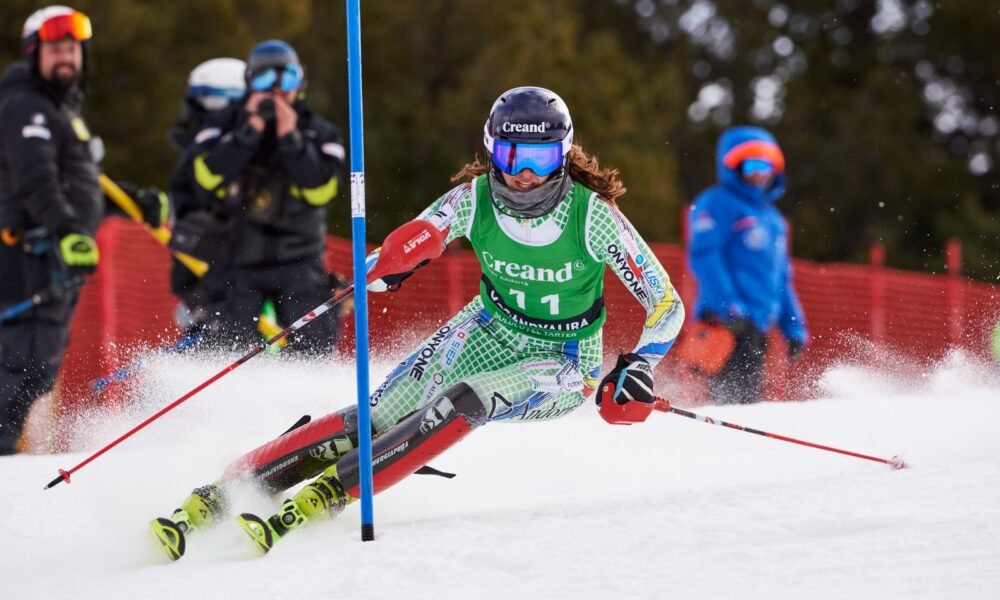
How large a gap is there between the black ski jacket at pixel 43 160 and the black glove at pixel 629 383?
3.67m

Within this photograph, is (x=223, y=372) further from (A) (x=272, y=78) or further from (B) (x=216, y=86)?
(B) (x=216, y=86)

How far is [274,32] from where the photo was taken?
20.3 metres

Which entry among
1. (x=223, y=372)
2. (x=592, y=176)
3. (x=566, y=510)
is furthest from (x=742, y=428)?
(x=223, y=372)

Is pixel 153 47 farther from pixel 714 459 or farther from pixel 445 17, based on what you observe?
pixel 714 459

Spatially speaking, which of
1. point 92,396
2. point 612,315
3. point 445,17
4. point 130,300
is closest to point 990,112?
point 445,17

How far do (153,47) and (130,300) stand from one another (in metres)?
9.79

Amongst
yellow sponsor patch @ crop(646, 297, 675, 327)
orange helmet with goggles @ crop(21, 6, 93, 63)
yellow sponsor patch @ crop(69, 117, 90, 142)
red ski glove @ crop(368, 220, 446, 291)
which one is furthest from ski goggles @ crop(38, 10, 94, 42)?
yellow sponsor patch @ crop(646, 297, 675, 327)

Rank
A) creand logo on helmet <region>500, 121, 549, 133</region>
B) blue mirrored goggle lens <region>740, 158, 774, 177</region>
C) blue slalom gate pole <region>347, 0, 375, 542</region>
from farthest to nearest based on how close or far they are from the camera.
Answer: blue mirrored goggle lens <region>740, 158, 774, 177</region> < creand logo on helmet <region>500, 121, 549, 133</region> < blue slalom gate pole <region>347, 0, 375, 542</region>

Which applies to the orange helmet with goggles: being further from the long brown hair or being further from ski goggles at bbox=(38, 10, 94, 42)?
the long brown hair

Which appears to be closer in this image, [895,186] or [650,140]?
[650,140]

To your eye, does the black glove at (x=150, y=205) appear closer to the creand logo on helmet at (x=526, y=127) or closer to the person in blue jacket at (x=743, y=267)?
the person in blue jacket at (x=743, y=267)

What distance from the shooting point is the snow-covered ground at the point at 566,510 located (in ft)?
11.8

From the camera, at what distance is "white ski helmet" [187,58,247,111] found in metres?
8.35

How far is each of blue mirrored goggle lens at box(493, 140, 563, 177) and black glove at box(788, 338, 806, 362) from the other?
13.8ft
